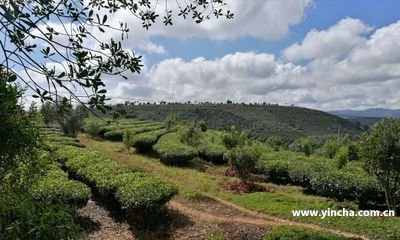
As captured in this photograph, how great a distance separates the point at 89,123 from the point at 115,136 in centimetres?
441

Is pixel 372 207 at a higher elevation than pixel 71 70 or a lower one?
lower

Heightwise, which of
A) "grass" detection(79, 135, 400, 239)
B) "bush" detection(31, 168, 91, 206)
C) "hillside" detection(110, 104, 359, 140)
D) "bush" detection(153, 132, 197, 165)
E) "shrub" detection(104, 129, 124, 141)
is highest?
"hillside" detection(110, 104, 359, 140)

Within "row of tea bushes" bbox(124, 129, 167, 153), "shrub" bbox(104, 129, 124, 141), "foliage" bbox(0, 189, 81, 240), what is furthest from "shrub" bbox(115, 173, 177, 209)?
"shrub" bbox(104, 129, 124, 141)

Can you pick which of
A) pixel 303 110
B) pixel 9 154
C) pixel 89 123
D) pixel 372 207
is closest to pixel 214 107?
pixel 303 110

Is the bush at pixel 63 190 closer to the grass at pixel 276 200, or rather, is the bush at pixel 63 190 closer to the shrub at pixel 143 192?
the shrub at pixel 143 192

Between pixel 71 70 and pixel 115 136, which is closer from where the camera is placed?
pixel 71 70

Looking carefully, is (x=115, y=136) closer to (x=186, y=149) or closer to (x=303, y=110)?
(x=186, y=149)

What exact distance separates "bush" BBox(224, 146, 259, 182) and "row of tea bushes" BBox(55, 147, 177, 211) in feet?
18.7

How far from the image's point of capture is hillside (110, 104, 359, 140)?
86.0 metres

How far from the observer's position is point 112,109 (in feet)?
11.3

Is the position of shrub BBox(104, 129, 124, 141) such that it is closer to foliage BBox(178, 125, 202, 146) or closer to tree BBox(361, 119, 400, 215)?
foliage BBox(178, 125, 202, 146)

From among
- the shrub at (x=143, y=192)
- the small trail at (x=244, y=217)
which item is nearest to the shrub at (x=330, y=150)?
the small trail at (x=244, y=217)

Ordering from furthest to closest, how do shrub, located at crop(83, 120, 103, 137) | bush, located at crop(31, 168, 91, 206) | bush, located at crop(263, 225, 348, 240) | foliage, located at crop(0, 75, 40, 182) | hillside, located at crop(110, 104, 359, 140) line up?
1. hillside, located at crop(110, 104, 359, 140)
2. shrub, located at crop(83, 120, 103, 137)
3. bush, located at crop(31, 168, 91, 206)
4. bush, located at crop(263, 225, 348, 240)
5. foliage, located at crop(0, 75, 40, 182)

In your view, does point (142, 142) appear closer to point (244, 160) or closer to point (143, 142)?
point (143, 142)
